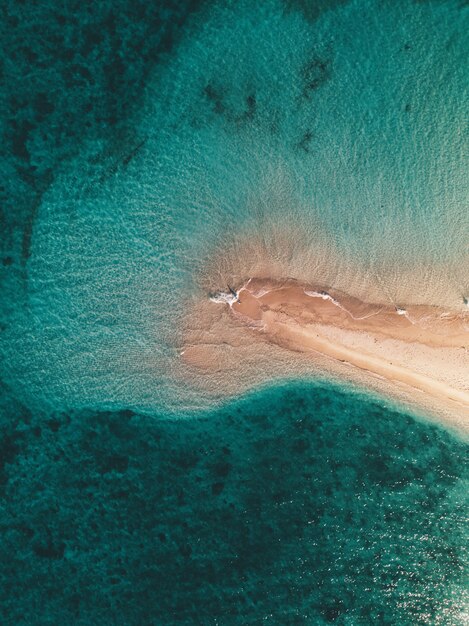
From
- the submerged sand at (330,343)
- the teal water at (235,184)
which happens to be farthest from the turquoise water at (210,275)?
the submerged sand at (330,343)

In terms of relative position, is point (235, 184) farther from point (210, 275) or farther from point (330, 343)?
point (330, 343)

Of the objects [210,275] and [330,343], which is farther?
[330,343]

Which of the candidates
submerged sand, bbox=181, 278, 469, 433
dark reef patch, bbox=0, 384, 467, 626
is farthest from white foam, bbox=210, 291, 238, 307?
dark reef patch, bbox=0, 384, 467, 626

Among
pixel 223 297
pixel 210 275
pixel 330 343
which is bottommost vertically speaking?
pixel 330 343


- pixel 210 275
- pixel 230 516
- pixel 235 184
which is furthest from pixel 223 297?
pixel 230 516

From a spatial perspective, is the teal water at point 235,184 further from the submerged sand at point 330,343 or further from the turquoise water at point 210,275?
the submerged sand at point 330,343

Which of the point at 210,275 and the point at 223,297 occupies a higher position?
the point at 210,275

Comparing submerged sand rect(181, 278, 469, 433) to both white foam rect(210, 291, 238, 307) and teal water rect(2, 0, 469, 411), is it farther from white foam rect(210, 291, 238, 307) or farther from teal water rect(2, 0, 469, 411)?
teal water rect(2, 0, 469, 411)

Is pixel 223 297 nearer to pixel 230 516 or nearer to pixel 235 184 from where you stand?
pixel 235 184
